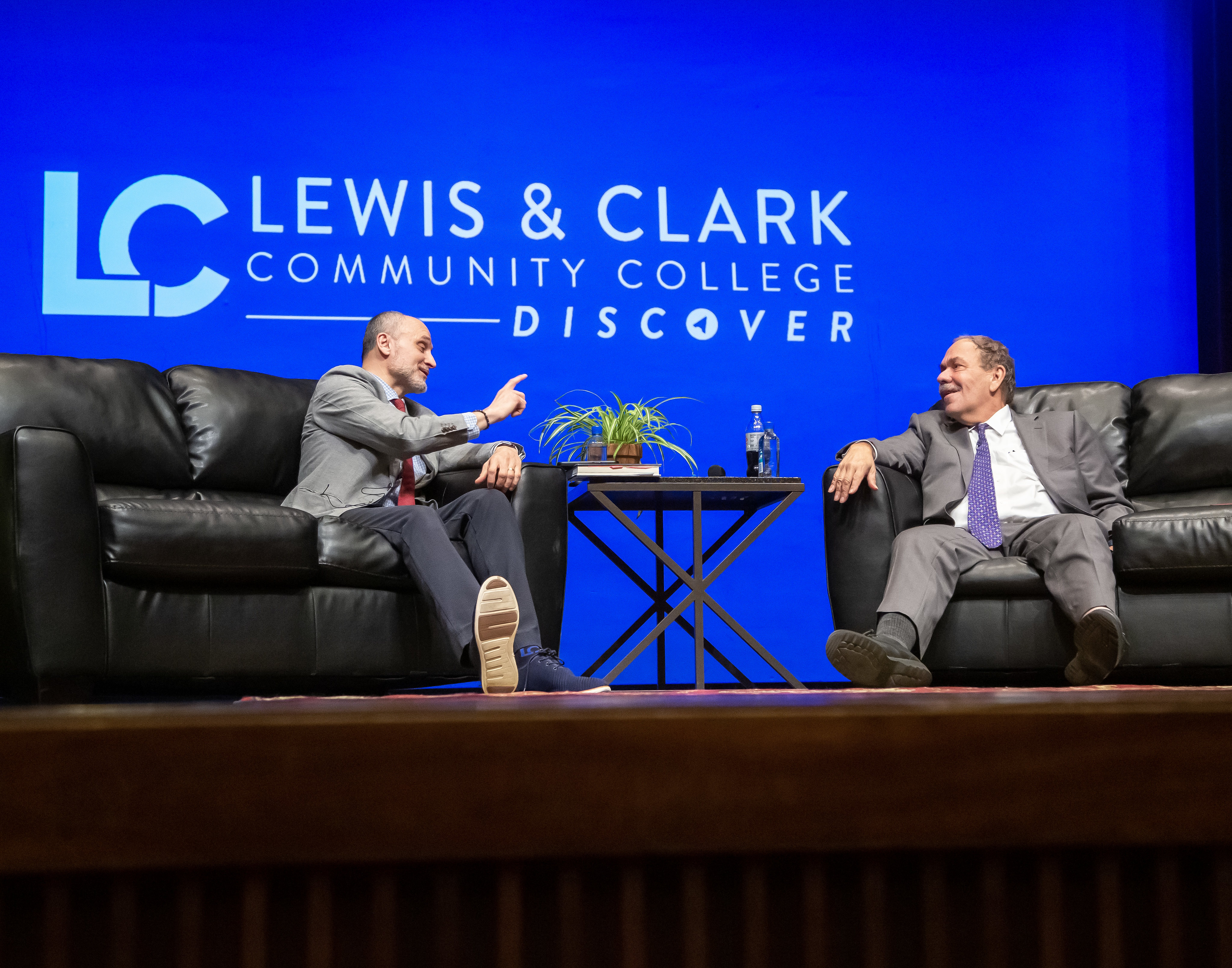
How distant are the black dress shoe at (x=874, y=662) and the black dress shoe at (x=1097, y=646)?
375 mm

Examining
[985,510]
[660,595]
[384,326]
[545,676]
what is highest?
[384,326]

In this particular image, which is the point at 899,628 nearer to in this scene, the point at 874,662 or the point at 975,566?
the point at 874,662

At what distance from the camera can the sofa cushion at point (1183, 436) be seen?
10.2 ft

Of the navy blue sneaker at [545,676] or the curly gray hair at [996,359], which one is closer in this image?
the navy blue sneaker at [545,676]

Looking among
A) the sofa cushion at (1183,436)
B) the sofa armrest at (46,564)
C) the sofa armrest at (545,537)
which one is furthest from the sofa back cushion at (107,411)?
the sofa cushion at (1183,436)

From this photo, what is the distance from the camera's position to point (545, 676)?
2295mm

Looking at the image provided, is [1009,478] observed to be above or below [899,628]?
above

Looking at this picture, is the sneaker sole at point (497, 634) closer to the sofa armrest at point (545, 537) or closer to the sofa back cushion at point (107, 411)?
the sofa armrest at point (545, 537)

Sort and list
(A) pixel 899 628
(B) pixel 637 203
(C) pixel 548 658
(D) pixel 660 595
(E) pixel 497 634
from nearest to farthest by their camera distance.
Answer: (E) pixel 497 634 → (C) pixel 548 658 → (A) pixel 899 628 → (D) pixel 660 595 → (B) pixel 637 203

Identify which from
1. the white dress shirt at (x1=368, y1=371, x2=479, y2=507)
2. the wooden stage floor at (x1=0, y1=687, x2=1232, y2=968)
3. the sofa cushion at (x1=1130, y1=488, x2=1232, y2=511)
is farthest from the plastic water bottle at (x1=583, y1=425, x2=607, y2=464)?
the wooden stage floor at (x1=0, y1=687, x2=1232, y2=968)

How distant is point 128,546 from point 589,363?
1.75 metres

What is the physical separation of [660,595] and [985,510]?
3.27ft

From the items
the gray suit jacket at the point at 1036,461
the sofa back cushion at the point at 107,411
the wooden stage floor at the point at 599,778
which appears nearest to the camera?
the wooden stage floor at the point at 599,778

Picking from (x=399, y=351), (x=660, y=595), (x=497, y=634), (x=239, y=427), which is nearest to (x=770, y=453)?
(x=660, y=595)
